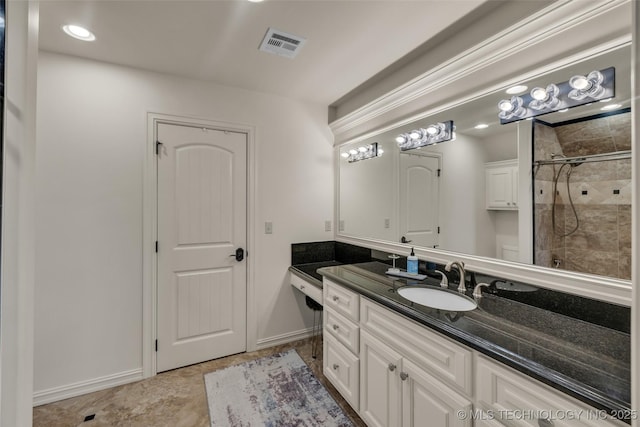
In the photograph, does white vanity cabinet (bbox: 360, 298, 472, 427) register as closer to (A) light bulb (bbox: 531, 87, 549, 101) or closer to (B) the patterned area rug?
(B) the patterned area rug

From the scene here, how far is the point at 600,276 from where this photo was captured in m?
1.13

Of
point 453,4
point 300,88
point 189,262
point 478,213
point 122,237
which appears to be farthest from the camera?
point 300,88

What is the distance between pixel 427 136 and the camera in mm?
1949

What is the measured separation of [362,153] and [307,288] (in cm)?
137

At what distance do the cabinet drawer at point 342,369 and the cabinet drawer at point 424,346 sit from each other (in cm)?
32

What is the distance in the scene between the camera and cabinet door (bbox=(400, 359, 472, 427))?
1072 mm

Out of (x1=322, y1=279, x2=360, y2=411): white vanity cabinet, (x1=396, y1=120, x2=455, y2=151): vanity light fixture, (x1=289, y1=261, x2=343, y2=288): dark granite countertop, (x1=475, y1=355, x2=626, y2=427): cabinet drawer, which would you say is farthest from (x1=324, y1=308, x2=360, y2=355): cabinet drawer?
(x1=396, y1=120, x2=455, y2=151): vanity light fixture

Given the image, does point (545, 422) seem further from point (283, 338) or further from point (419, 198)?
point (283, 338)

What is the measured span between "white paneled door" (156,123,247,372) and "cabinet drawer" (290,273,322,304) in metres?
0.47

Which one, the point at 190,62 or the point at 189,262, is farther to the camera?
the point at 189,262

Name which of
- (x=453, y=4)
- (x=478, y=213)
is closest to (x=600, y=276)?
(x=478, y=213)

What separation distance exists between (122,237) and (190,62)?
144 centimetres

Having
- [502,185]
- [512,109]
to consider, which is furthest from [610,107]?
[502,185]

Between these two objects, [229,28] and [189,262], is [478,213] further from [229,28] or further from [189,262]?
[189,262]
